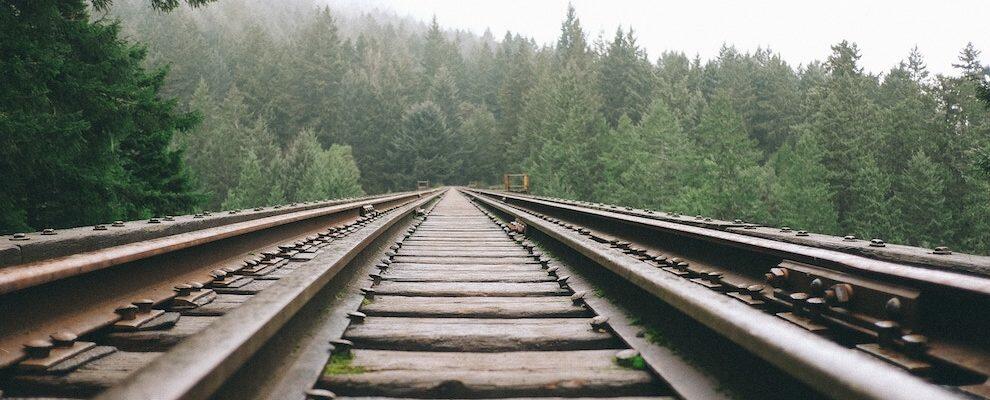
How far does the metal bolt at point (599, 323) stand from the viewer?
229cm

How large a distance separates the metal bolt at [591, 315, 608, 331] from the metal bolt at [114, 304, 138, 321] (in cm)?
189

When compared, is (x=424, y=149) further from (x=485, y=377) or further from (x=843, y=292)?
Answer: (x=843, y=292)

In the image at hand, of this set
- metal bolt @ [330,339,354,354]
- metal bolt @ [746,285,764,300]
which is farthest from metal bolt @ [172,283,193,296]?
metal bolt @ [746,285,764,300]

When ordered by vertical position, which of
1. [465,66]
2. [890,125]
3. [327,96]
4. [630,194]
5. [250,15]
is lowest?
[630,194]

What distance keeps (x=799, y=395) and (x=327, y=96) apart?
8236 cm

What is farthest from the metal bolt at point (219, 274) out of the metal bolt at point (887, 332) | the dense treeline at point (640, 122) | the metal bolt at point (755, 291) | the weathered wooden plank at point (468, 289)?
the dense treeline at point (640, 122)

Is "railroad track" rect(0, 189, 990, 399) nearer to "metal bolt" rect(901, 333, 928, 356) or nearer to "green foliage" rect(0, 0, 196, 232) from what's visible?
"metal bolt" rect(901, 333, 928, 356)

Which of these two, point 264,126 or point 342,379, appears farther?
point 264,126

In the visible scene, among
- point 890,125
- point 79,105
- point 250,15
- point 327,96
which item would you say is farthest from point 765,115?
point 250,15

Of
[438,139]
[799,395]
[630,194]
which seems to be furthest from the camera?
[438,139]

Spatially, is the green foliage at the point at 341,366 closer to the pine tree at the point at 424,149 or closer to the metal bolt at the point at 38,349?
the metal bolt at the point at 38,349

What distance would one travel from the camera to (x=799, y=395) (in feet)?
3.91

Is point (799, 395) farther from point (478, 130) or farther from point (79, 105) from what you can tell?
point (478, 130)

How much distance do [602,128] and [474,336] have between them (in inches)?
2224
